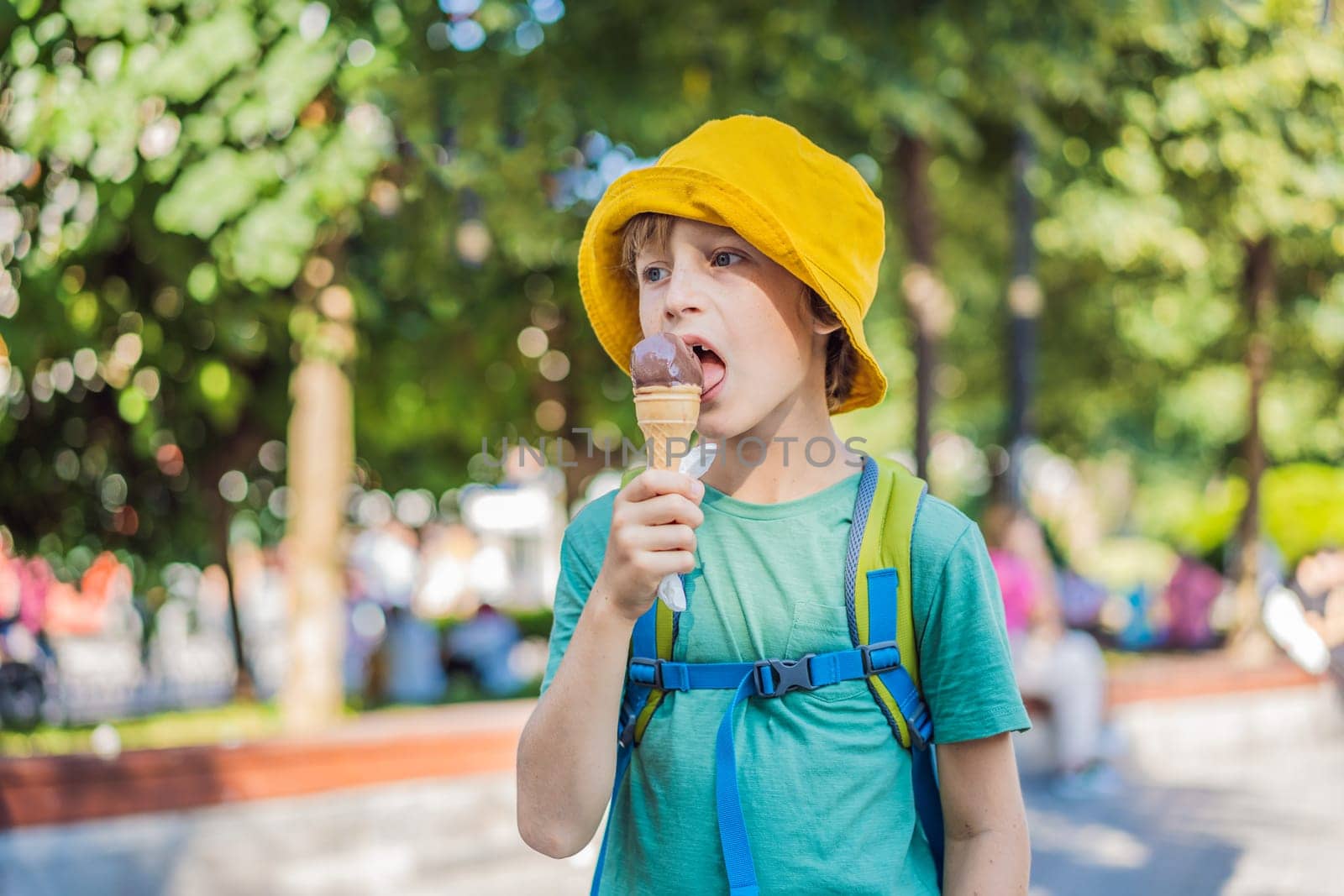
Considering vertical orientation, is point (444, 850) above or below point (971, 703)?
below

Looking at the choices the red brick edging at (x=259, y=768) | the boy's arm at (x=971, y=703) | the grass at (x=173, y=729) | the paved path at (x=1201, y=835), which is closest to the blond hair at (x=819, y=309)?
the boy's arm at (x=971, y=703)

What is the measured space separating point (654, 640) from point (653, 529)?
1.01ft

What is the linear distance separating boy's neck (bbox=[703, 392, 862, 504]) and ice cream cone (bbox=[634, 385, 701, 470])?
0.85ft

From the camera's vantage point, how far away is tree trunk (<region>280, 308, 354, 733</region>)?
27.6 ft

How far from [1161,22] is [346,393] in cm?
533

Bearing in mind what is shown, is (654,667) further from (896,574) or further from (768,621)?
(896,574)

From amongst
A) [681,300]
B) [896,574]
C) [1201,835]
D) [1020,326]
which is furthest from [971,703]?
[1020,326]

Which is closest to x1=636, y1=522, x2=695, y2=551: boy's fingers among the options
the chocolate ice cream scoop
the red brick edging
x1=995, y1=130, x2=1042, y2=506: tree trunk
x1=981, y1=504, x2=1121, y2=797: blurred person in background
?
the chocolate ice cream scoop

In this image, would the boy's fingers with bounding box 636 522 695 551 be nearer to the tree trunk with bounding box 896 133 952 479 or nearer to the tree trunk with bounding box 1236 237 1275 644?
the tree trunk with bounding box 896 133 952 479

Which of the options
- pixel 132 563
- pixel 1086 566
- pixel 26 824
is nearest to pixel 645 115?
pixel 26 824

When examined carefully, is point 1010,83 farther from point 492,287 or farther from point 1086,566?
point 1086,566

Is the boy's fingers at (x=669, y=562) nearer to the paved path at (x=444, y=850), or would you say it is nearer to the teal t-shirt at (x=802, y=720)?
the teal t-shirt at (x=802, y=720)

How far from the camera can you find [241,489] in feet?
41.2

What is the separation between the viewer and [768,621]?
187 centimetres
